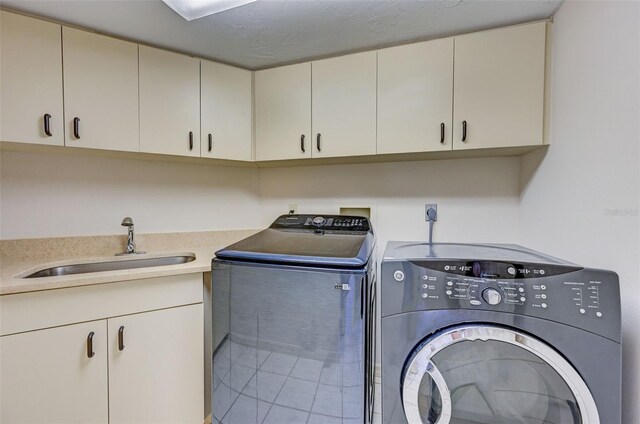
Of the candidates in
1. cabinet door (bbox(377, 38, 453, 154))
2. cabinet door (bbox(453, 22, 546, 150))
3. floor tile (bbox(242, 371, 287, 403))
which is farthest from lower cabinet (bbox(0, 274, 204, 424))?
cabinet door (bbox(453, 22, 546, 150))

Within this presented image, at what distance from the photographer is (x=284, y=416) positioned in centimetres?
125

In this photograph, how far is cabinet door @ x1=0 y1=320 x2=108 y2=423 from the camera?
43.9 inches

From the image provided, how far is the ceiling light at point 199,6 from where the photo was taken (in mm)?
1193

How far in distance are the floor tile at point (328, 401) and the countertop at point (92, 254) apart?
0.83 m

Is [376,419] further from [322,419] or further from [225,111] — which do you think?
[225,111]

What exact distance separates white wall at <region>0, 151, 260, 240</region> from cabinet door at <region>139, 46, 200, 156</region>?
381mm

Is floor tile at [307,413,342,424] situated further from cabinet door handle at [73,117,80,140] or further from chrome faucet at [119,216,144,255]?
cabinet door handle at [73,117,80,140]

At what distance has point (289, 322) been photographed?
1234 mm

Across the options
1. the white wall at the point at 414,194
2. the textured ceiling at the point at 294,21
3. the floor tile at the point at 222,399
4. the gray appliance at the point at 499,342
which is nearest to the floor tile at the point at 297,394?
the floor tile at the point at 222,399

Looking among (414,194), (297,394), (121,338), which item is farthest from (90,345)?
(414,194)

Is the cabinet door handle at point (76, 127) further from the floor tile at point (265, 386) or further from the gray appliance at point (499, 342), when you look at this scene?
the gray appliance at point (499, 342)

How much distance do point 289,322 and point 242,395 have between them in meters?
0.46

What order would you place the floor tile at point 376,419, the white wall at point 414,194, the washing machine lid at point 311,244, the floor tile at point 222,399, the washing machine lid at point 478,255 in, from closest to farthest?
the washing machine lid at point 478,255 → the washing machine lid at point 311,244 → the floor tile at point 222,399 → the floor tile at point 376,419 → the white wall at point 414,194

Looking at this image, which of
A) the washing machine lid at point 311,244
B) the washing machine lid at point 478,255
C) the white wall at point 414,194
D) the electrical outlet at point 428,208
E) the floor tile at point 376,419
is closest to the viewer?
the washing machine lid at point 478,255
